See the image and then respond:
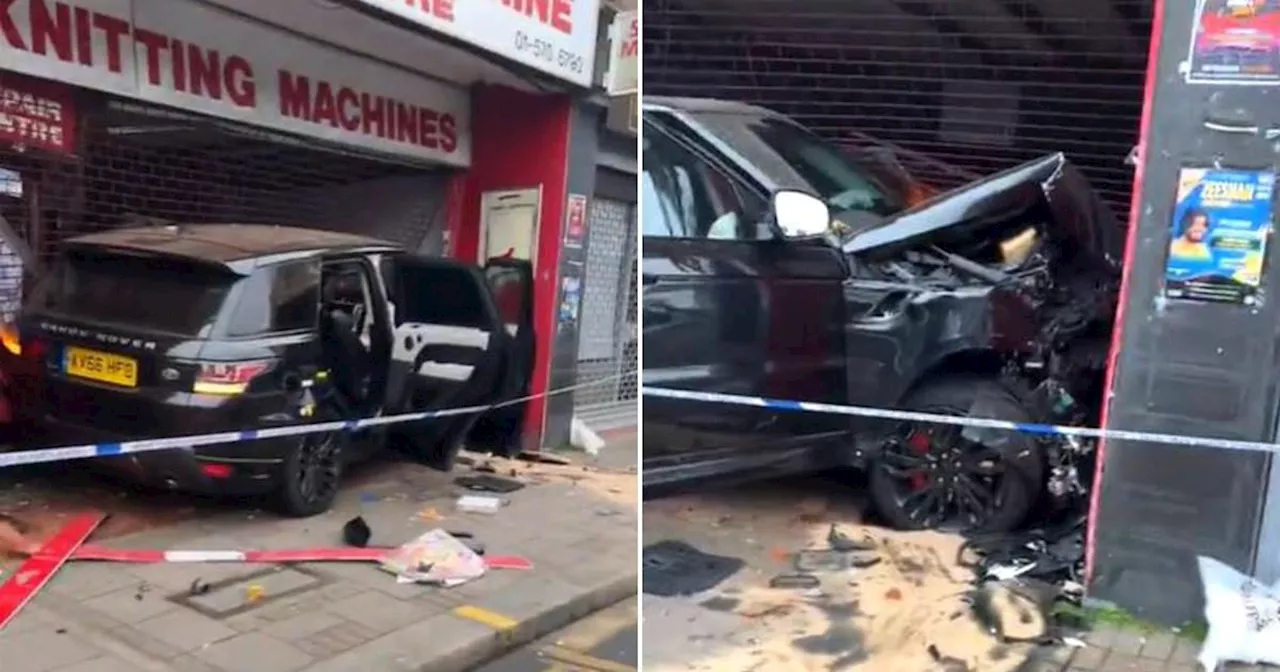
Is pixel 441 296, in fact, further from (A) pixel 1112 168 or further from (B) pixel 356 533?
(A) pixel 1112 168

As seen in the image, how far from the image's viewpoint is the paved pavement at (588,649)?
156 inches

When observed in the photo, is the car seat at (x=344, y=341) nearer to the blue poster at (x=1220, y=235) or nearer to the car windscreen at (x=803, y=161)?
the car windscreen at (x=803, y=161)

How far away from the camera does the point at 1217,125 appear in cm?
356

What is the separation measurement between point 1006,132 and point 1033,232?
641mm

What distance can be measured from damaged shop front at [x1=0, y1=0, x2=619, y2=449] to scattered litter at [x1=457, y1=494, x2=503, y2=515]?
36cm

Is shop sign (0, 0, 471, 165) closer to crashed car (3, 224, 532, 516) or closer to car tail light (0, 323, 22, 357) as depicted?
crashed car (3, 224, 532, 516)

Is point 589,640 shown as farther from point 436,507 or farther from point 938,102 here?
point 938,102

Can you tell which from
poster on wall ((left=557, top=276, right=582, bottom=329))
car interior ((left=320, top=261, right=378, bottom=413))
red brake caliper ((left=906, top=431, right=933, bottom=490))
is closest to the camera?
car interior ((left=320, top=261, right=378, bottom=413))

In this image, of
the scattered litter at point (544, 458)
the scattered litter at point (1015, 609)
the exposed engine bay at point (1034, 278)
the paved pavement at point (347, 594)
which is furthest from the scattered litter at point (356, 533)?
the scattered litter at point (1015, 609)

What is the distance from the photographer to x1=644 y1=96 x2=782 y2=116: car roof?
4.27 m

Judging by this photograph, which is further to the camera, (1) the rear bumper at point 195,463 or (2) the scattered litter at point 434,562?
(2) the scattered litter at point 434,562

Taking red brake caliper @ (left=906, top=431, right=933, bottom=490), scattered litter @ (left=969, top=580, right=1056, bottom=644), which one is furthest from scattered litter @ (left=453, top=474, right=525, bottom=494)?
scattered litter @ (left=969, top=580, right=1056, bottom=644)

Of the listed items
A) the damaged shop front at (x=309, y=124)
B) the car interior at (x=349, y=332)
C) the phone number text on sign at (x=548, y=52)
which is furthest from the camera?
the phone number text on sign at (x=548, y=52)

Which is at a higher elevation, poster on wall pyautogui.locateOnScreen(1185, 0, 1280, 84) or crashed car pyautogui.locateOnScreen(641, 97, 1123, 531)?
poster on wall pyautogui.locateOnScreen(1185, 0, 1280, 84)
